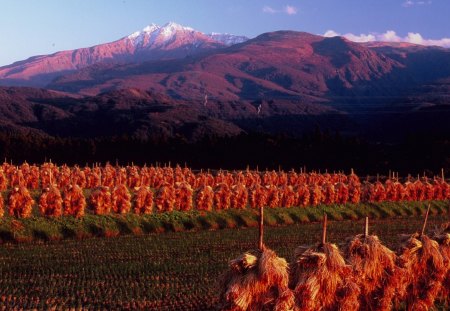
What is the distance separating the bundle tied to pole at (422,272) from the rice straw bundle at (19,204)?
1891cm

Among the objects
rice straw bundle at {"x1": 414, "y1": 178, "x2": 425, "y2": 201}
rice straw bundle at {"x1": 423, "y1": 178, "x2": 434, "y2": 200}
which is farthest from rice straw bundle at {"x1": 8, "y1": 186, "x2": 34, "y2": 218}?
rice straw bundle at {"x1": 423, "y1": 178, "x2": 434, "y2": 200}

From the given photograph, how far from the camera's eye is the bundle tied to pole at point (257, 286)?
11.5 meters

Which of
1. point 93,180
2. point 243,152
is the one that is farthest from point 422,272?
point 243,152

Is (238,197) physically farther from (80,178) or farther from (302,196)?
(80,178)

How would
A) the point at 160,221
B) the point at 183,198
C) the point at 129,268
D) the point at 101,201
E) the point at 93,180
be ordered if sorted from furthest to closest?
the point at 93,180, the point at 183,198, the point at 160,221, the point at 101,201, the point at 129,268

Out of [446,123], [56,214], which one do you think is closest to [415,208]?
[56,214]

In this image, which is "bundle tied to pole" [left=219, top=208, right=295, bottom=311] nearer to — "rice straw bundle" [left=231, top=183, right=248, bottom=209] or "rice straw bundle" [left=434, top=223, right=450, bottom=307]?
"rice straw bundle" [left=434, top=223, right=450, bottom=307]

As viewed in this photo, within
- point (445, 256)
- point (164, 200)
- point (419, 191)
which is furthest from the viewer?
point (419, 191)

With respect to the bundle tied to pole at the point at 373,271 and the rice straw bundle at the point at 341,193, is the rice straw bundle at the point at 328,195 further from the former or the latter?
the bundle tied to pole at the point at 373,271

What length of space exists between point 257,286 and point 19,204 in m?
19.7

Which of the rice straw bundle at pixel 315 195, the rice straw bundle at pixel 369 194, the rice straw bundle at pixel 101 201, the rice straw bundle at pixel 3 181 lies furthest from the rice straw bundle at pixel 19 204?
the rice straw bundle at pixel 369 194

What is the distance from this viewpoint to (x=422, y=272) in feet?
49.7

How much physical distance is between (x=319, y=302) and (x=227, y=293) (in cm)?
200

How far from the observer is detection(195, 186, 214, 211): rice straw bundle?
35.4 metres
